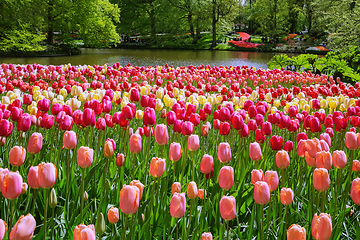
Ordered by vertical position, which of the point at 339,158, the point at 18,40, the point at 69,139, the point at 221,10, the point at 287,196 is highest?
the point at 221,10

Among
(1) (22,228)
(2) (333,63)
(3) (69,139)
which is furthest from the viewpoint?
(2) (333,63)

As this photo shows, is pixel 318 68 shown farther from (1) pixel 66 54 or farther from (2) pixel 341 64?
(1) pixel 66 54

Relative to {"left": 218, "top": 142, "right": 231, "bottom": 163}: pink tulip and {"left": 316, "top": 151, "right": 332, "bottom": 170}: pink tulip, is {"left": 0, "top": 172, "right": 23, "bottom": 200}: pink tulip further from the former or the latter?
{"left": 316, "top": 151, "right": 332, "bottom": 170}: pink tulip

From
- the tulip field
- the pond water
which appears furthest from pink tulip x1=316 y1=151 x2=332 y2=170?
the pond water

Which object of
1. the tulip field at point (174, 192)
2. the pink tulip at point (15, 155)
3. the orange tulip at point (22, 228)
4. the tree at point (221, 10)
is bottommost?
the tulip field at point (174, 192)

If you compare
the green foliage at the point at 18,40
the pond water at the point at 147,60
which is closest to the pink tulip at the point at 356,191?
the pond water at the point at 147,60

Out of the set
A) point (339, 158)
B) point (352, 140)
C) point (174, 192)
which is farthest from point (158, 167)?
point (352, 140)

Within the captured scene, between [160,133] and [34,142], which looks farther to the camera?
[160,133]

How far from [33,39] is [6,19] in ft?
6.80

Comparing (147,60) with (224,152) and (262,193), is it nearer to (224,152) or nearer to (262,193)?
(224,152)

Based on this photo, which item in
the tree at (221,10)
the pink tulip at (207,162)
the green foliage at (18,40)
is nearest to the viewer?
the pink tulip at (207,162)

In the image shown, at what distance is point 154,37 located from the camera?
40.8 metres

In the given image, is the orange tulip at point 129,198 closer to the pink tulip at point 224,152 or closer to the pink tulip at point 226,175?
the pink tulip at point 226,175

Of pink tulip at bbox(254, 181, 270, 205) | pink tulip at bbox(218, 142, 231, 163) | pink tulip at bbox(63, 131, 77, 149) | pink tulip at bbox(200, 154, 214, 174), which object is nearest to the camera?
pink tulip at bbox(254, 181, 270, 205)
